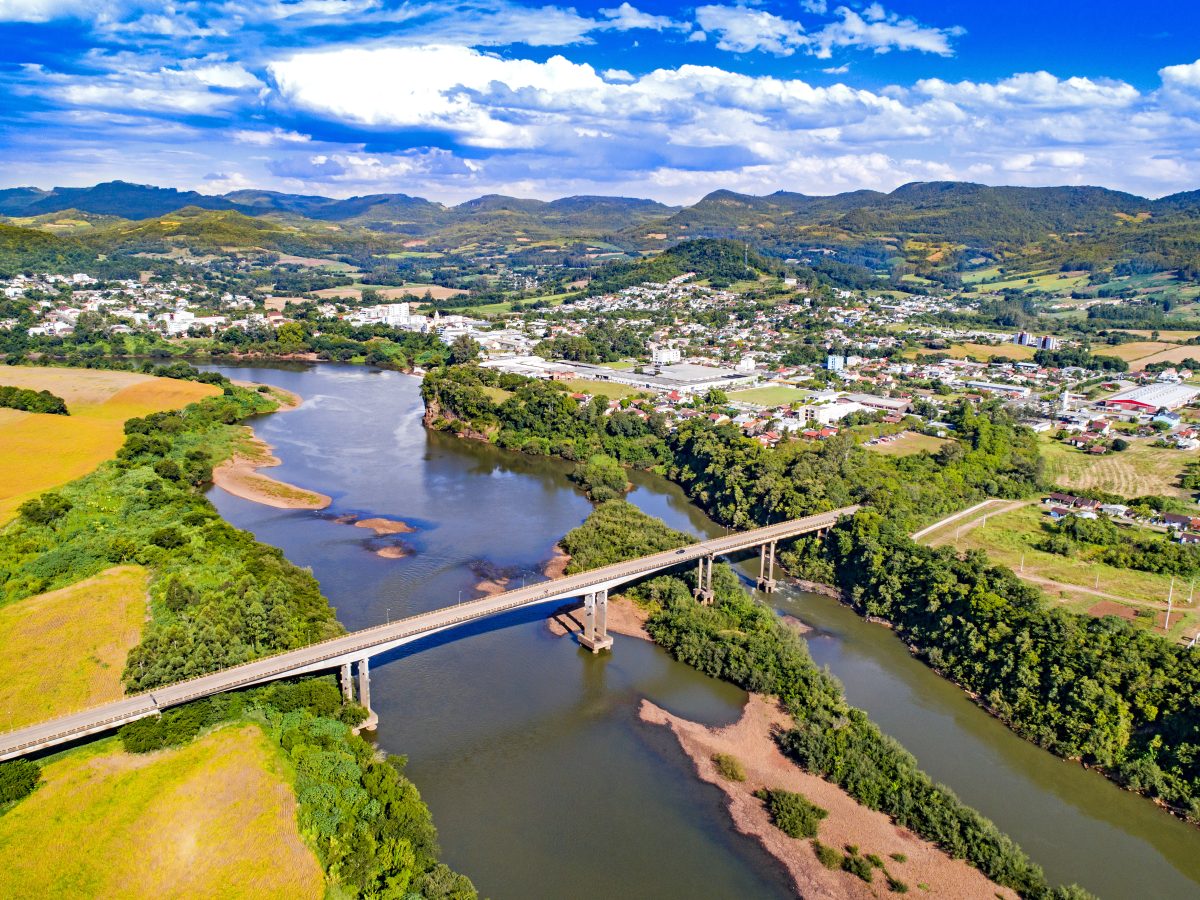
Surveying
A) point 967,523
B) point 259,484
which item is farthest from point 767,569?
point 259,484

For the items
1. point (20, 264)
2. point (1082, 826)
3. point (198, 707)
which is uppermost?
point (20, 264)

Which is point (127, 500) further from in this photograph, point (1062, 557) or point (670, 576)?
point (1062, 557)

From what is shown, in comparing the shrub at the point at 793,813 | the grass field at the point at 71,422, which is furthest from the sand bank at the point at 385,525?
the shrub at the point at 793,813

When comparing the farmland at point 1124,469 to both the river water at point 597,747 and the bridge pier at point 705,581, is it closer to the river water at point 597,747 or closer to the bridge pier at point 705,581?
the river water at point 597,747

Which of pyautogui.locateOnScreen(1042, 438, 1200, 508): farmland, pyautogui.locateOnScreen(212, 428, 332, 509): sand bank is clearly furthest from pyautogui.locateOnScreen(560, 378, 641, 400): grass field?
pyautogui.locateOnScreen(1042, 438, 1200, 508): farmland

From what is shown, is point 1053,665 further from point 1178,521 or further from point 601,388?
point 601,388

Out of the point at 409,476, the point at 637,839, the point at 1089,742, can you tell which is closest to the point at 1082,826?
the point at 1089,742
